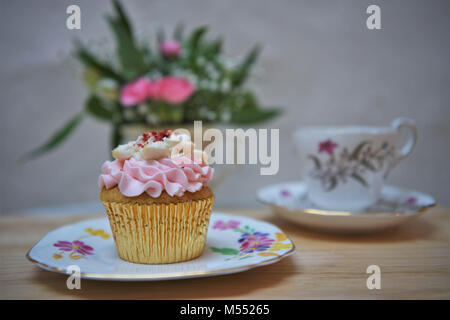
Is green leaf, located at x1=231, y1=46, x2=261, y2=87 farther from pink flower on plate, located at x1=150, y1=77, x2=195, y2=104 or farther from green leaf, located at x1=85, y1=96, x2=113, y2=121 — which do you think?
green leaf, located at x1=85, y1=96, x2=113, y2=121

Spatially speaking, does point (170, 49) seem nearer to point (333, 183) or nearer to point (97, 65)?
point (97, 65)

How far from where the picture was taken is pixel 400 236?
2.25ft

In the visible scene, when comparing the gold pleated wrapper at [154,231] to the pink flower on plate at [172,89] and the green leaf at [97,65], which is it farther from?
the green leaf at [97,65]

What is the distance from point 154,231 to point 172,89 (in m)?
0.51

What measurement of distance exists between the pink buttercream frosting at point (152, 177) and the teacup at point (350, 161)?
0.93 feet

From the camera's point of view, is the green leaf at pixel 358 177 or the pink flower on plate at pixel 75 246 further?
the green leaf at pixel 358 177

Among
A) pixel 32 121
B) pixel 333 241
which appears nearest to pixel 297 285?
pixel 333 241

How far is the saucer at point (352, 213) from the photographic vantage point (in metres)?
0.63

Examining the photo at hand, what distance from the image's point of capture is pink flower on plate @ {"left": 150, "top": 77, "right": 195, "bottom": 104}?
3.11ft

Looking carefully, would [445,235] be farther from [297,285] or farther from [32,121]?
[32,121]

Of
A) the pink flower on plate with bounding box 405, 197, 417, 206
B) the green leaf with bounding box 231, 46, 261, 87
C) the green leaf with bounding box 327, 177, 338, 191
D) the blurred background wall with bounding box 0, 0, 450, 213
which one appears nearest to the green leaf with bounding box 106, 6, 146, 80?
the green leaf with bounding box 231, 46, 261, 87

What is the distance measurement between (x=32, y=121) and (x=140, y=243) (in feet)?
3.75

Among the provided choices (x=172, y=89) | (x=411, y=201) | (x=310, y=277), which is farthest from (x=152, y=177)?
(x=411, y=201)

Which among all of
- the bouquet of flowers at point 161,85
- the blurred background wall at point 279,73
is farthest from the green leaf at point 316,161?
the blurred background wall at point 279,73
